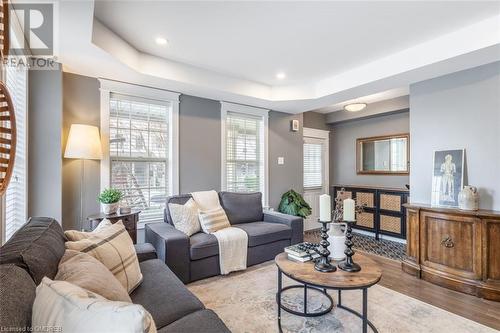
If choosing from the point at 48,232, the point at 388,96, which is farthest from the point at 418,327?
the point at 388,96

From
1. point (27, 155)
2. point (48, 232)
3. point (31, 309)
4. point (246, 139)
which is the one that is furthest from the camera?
point (246, 139)

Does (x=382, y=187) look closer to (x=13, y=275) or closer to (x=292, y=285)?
(x=292, y=285)

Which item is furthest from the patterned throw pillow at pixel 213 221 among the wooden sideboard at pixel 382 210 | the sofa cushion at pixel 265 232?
the wooden sideboard at pixel 382 210

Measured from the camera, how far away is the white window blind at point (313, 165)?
5543mm

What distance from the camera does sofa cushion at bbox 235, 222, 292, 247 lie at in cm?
313

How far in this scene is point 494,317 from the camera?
83.9 inches

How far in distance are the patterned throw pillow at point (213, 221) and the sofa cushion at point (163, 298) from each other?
1242 mm

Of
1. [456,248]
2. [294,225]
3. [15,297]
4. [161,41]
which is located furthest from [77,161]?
[456,248]

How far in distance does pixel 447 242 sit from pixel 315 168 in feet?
10.4

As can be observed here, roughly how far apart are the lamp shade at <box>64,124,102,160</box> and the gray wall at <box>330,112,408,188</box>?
15.8ft

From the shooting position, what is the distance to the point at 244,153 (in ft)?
14.3

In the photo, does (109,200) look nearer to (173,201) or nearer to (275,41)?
(173,201)

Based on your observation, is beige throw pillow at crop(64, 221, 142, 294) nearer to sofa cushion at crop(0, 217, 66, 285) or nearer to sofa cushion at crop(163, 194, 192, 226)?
sofa cushion at crop(0, 217, 66, 285)

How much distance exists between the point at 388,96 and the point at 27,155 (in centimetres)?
525
